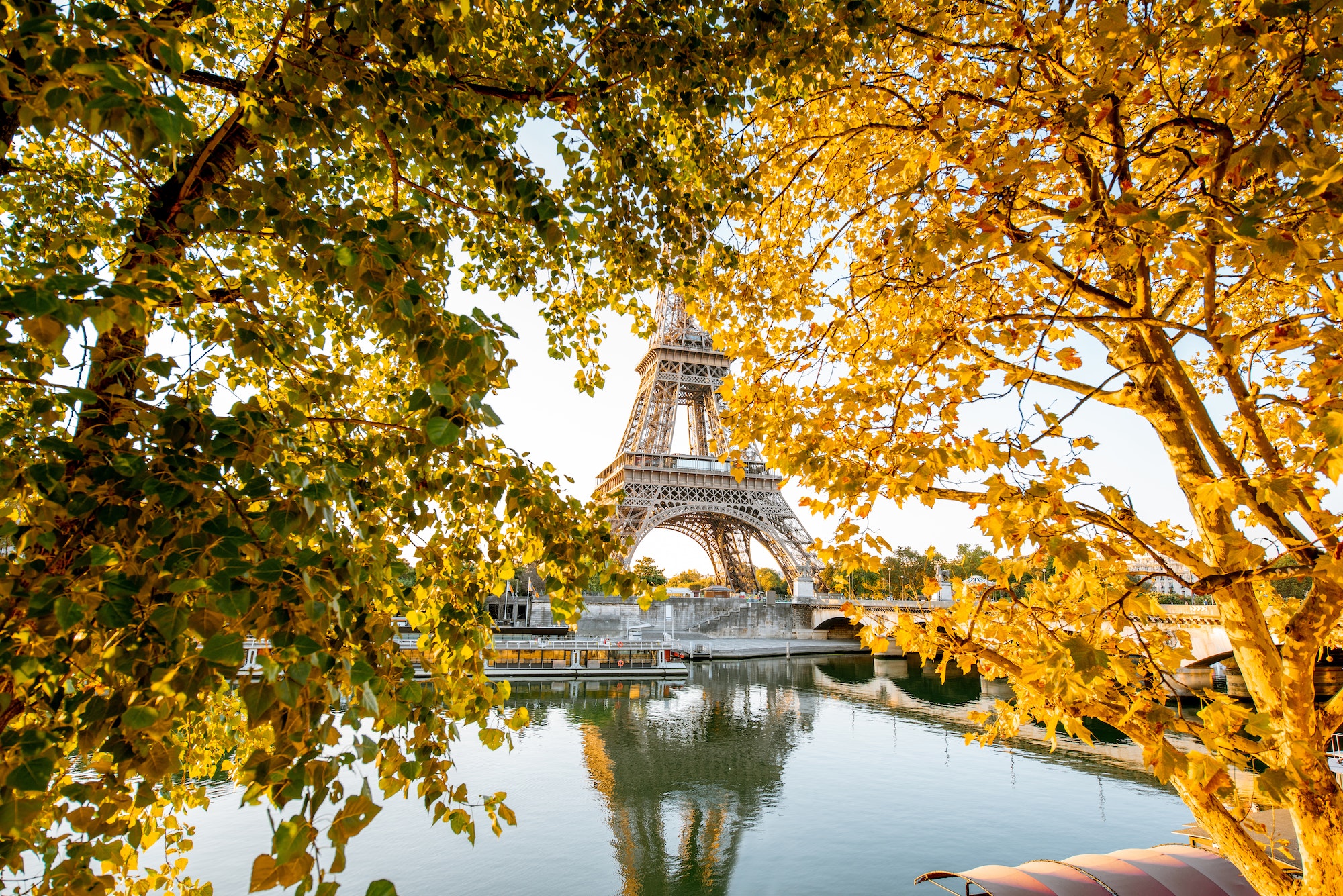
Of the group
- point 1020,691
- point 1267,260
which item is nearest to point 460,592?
point 1020,691

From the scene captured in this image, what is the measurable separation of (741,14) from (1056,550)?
247cm

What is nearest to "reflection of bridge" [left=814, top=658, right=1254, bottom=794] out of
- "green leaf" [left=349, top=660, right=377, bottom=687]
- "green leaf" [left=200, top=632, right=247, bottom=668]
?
"green leaf" [left=349, top=660, right=377, bottom=687]

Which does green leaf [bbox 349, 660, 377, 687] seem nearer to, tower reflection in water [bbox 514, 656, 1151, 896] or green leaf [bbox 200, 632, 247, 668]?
green leaf [bbox 200, 632, 247, 668]

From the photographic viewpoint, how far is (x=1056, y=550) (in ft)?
8.11

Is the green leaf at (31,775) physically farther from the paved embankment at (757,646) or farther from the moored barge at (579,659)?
the paved embankment at (757,646)

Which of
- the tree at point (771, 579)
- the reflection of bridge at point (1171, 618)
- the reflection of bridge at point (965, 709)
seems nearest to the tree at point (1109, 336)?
the reflection of bridge at point (1171, 618)

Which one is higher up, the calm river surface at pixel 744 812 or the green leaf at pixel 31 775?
the green leaf at pixel 31 775

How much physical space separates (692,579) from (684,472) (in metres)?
53.4

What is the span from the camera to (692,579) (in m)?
91.9

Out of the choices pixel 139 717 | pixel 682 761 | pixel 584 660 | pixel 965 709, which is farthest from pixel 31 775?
pixel 584 660

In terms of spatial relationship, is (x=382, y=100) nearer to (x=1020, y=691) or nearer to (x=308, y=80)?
(x=308, y=80)

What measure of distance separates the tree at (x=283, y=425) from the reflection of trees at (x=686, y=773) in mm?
9564

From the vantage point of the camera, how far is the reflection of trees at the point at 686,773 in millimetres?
11266

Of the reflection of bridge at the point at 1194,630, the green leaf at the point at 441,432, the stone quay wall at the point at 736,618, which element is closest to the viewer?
the green leaf at the point at 441,432
